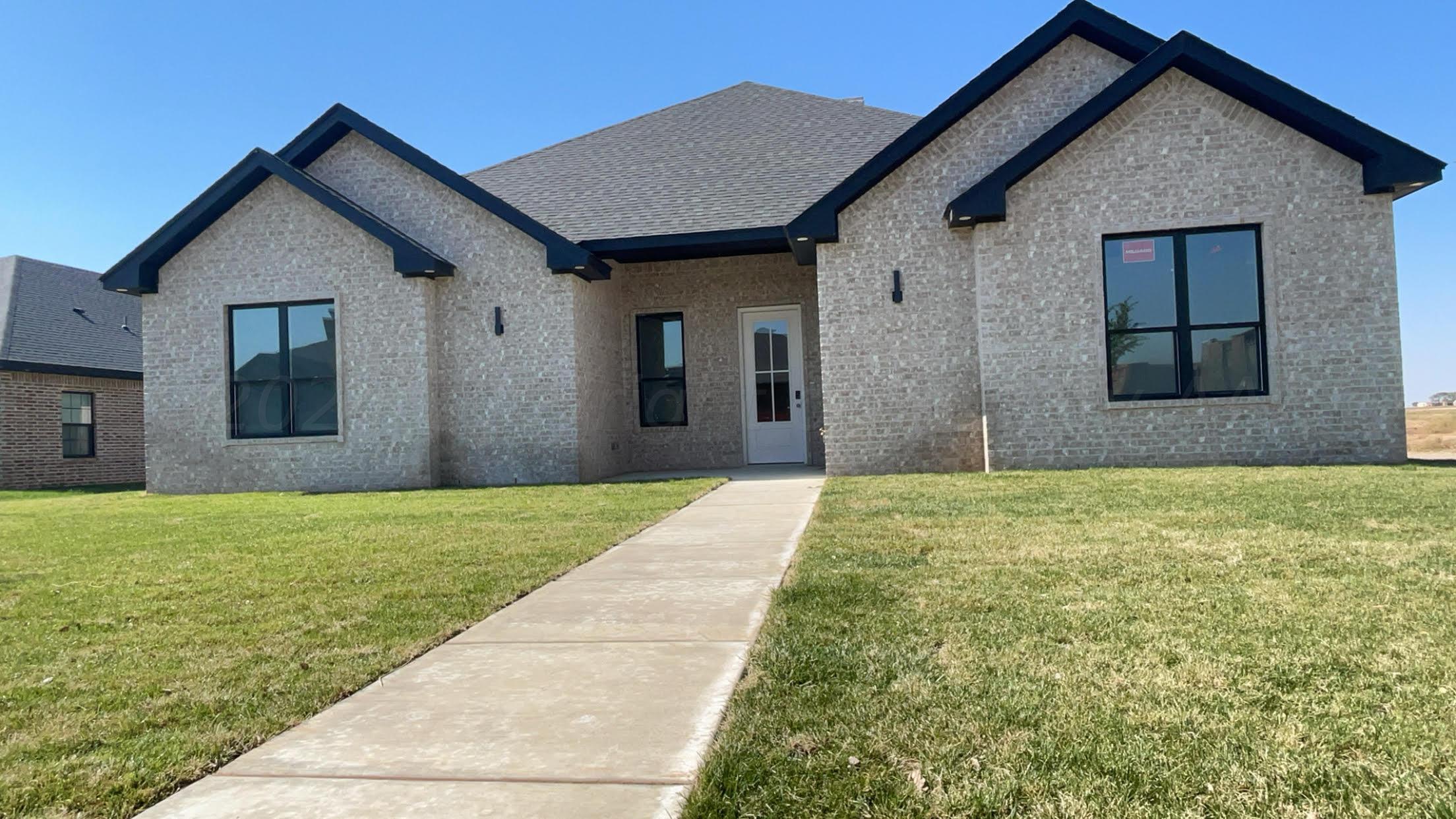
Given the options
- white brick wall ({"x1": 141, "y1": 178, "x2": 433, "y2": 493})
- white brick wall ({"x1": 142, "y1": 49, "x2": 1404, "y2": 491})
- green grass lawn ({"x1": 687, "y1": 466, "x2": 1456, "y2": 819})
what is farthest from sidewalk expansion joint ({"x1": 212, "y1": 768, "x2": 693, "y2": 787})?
white brick wall ({"x1": 141, "y1": 178, "x2": 433, "y2": 493})

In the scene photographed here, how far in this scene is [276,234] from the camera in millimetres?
14188

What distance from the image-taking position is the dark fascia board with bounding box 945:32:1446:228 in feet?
36.8

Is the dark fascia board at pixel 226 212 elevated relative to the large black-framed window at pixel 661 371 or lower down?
elevated

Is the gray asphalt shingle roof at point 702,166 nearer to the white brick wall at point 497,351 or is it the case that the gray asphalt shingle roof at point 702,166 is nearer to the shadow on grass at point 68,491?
the white brick wall at point 497,351

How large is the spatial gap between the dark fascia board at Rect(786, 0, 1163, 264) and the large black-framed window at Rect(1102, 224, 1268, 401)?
8.26ft

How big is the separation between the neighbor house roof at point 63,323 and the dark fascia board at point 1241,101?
61.2 ft

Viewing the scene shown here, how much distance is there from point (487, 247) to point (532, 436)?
283 cm

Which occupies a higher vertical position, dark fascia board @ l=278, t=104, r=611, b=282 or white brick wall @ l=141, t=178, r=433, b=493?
dark fascia board @ l=278, t=104, r=611, b=282

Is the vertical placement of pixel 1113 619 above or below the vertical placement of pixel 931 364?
below

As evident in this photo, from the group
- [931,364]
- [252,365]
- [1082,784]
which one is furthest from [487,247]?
[1082,784]

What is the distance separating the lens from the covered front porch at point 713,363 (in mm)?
16031

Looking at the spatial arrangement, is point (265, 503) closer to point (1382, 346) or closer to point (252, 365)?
point (252, 365)

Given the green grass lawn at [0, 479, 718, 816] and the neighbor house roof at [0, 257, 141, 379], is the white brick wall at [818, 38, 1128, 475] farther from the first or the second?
the neighbor house roof at [0, 257, 141, 379]

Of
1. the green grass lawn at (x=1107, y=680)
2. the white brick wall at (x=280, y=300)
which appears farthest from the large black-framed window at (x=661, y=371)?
the green grass lawn at (x=1107, y=680)
